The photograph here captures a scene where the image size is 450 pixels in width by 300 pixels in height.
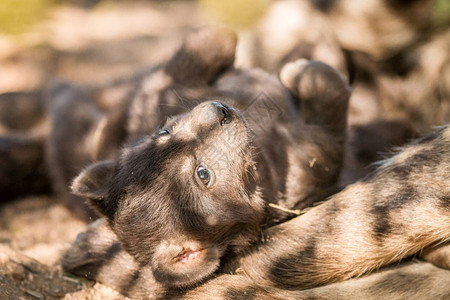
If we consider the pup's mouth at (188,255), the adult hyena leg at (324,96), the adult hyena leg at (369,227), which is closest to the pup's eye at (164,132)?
the pup's mouth at (188,255)

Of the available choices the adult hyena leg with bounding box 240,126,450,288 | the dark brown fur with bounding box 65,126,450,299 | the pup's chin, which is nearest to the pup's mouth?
the pup's chin

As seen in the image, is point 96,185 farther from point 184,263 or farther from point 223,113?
point 223,113

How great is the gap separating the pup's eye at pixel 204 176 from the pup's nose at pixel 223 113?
1.05 feet

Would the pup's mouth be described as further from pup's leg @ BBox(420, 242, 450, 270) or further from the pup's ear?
pup's leg @ BBox(420, 242, 450, 270)

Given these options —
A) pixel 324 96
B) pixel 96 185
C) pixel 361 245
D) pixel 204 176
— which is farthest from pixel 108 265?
pixel 324 96

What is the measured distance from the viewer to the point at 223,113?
345 cm

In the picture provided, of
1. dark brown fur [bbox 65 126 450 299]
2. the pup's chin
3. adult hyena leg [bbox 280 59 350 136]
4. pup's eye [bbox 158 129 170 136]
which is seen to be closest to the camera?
dark brown fur [bbox 65 126 450 299]

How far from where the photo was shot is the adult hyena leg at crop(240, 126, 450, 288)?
306 centimetres

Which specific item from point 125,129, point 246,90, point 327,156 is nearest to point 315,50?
point 246,90

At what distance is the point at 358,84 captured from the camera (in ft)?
18.7

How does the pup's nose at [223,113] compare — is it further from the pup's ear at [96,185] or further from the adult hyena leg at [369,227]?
the pup's ear at [96,185]

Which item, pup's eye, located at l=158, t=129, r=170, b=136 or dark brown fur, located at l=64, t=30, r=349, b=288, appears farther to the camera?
pup's eye, located at l=158, t=129, r=170, b=136

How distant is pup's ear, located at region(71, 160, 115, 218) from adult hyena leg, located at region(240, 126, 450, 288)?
101cm

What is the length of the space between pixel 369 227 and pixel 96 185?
186 cm
